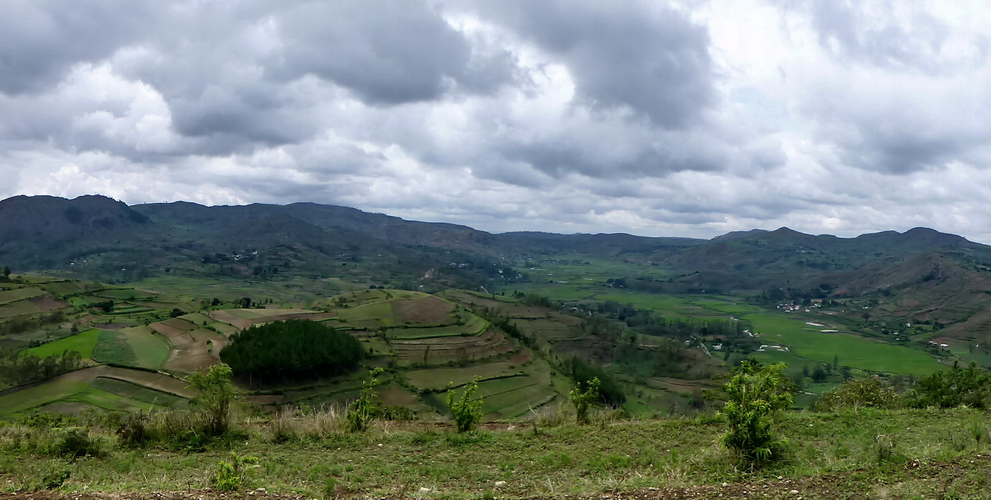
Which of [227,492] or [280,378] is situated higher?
[227,492]

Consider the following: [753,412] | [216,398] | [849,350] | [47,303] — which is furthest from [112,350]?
[849,350]

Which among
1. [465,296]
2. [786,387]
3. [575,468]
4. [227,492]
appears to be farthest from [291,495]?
[465,296]

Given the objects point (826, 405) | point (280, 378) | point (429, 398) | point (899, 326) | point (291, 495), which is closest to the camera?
point (291, 495)

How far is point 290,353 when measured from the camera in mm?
69188

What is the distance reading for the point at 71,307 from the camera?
108875 mm

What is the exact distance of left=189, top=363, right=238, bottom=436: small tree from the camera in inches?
647

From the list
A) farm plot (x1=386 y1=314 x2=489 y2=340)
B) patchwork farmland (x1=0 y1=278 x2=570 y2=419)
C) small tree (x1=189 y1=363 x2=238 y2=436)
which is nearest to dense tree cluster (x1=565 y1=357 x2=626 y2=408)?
patchwork farmland (x1=0 y1=278 x2=570 y2=419)

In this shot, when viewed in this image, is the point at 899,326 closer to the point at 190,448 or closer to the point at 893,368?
the point at 893,368

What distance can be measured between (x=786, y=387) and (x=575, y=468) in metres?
7.76

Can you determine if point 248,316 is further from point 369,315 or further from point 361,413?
point 361,413

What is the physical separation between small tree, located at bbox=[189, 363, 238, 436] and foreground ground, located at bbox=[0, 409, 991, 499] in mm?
993

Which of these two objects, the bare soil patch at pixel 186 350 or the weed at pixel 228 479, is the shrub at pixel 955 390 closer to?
the weed at pixel 228 479

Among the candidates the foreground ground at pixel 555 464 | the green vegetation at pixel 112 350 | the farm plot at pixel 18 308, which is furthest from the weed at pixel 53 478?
the farm plot at pixel 18 308

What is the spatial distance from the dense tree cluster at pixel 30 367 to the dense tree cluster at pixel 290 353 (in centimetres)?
1606
